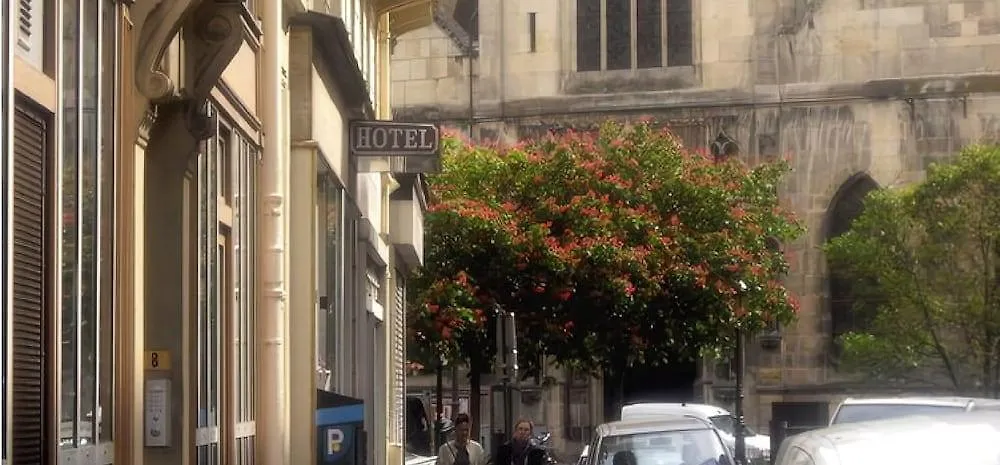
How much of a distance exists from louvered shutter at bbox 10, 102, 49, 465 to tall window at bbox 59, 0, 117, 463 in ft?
1.13

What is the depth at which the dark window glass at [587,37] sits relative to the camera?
51.9 metres

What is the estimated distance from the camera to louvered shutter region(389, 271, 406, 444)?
25156 mm

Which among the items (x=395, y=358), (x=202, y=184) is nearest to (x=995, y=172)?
(x=395, y=358)

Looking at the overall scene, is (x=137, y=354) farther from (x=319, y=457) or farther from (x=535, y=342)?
(x=535, y=342)

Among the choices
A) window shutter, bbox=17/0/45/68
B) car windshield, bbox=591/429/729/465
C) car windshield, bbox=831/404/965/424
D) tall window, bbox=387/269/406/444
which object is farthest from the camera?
tall window, bbox=387/269/406/444

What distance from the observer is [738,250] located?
3625cm

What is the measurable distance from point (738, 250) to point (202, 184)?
25845 mm

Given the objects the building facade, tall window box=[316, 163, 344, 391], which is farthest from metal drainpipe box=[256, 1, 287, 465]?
tall window box=[316, 163, 344, 391]

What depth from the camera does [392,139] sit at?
18359mm

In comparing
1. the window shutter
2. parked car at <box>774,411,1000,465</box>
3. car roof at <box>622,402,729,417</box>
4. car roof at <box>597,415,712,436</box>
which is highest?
the window shutter

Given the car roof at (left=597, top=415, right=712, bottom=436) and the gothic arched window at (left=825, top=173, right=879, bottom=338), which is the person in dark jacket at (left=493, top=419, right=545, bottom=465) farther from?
the gothic arched window at (left=825, top=173, right=879, bottom=338)

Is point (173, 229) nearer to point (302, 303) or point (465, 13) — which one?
point (302, 303)

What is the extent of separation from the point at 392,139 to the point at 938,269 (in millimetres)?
28153

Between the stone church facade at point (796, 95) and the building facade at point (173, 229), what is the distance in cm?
3391
